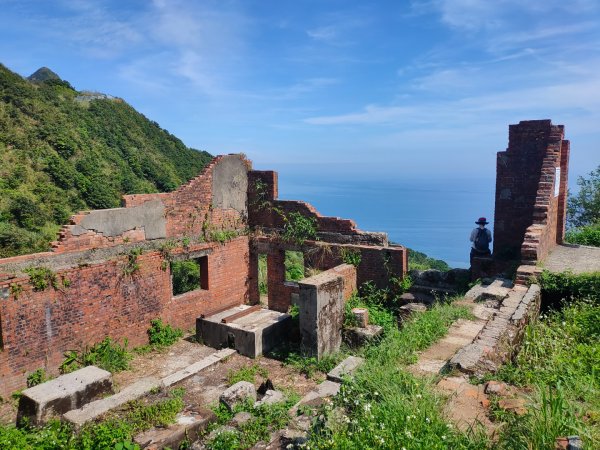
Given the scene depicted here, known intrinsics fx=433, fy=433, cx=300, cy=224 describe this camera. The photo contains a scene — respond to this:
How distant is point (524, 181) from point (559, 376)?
7147 mm

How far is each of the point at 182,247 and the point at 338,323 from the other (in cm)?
456

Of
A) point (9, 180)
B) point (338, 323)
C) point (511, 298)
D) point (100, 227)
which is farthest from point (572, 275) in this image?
point (9, 180)

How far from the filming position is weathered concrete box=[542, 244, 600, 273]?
29.5ft

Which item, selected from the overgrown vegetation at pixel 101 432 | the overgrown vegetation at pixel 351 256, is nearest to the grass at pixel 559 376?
the overgrown vegetation at pixel 101 432

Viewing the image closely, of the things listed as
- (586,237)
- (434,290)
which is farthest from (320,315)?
(586,237)

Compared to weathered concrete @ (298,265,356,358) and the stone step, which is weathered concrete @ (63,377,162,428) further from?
the stone step

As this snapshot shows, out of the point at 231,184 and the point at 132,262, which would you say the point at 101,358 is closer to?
the point at 132,262

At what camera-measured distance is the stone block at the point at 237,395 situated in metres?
6.88

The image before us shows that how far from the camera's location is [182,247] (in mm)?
11180

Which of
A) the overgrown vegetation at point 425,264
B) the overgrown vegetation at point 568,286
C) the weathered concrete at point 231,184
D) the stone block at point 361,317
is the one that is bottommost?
the overgrown vegetation at point 425,264

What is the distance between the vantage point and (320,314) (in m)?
8.77

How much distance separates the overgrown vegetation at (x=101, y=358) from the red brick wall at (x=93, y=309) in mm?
132

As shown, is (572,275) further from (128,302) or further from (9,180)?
(9,180)

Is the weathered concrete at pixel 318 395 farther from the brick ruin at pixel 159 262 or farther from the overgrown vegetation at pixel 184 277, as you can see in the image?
the overgrown vegetation at pixel 184 277
